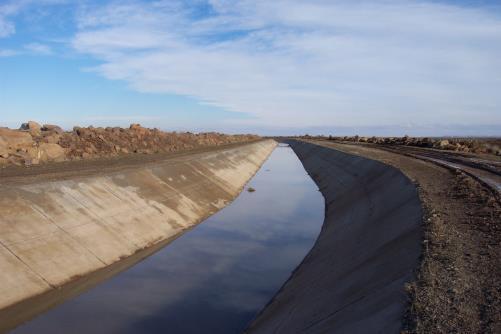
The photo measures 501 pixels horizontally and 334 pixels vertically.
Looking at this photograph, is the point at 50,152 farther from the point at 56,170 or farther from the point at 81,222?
the point at 81,222

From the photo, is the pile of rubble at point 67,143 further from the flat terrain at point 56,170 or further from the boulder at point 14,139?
the flat terrain at point 56,170

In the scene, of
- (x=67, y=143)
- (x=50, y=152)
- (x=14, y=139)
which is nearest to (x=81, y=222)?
(x=14, y=139)

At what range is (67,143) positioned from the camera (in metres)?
41.3

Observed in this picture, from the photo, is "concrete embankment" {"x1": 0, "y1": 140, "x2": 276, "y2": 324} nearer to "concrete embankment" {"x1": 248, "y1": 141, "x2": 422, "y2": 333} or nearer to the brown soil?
"concrete embankment" {"x1": 248, "y1": 141, "x2": 422, "y2": 333}

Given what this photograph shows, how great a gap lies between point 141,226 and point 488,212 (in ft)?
45.0

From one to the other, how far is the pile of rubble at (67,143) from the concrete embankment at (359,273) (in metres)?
23.1

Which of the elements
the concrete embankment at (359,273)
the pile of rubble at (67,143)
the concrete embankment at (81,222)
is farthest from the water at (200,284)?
the pile of rubble at (67,143)

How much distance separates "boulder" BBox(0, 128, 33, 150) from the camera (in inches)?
1266

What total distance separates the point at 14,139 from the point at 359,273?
3039cm

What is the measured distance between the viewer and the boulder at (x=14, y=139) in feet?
105

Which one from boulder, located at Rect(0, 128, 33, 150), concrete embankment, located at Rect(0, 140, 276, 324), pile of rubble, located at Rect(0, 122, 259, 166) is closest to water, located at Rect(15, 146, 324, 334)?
concrete embankment, located at Rect(0, 140, 276, 324)

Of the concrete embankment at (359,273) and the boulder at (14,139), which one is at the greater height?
the boulder at (14,139)

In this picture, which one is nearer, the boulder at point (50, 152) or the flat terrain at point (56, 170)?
the flat terrain at point (56, 170)

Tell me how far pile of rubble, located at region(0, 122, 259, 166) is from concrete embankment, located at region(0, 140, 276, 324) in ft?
33.8
